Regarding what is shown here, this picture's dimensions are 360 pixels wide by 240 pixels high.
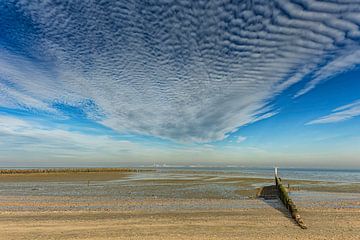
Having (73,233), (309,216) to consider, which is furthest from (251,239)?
(73,233)

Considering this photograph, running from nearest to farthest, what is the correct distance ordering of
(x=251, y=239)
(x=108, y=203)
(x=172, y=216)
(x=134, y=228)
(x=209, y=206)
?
(x=251, y=239) → (x=134, y=228) → (x=172, y=216) → (x=209, y=206) → (x=108, y=203)

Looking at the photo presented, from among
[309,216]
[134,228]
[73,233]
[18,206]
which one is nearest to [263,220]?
[309,216]

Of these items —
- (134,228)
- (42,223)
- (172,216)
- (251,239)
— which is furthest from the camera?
(172,216)

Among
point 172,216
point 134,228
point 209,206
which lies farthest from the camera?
point 209,206

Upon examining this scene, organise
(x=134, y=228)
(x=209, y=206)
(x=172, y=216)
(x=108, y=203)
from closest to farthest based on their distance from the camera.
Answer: (x=134, y=228), (x=172, y=216), (x=209, y=206), (x=108, y=203)

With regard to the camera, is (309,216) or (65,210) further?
(65,210)

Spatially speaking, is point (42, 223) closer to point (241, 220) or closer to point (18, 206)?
point (18, 206)

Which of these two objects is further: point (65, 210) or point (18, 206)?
point (18, 206)

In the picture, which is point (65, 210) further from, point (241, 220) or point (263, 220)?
point (263, 220)

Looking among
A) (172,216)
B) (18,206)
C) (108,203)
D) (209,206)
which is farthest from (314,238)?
(18,206)

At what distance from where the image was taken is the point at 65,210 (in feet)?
65.5

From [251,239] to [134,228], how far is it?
600cm

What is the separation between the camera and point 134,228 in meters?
14.6

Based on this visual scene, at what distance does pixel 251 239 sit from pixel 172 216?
6.41 m
